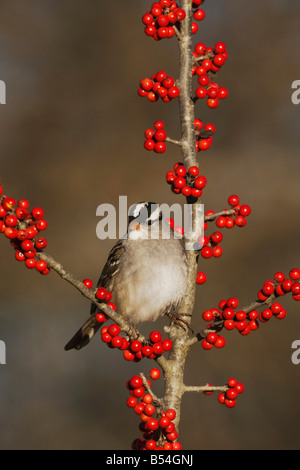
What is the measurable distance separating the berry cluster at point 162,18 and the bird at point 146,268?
1.13 meters

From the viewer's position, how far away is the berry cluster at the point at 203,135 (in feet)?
7.70

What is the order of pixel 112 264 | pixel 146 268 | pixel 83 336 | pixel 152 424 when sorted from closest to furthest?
pixel 152 424 → pixel 146 268 → pixel 112 264 → pixel 83 336

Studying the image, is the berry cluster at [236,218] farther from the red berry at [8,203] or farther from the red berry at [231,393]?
the red berry at [8,203]

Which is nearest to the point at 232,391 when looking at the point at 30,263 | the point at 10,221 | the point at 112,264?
the point at 30,263

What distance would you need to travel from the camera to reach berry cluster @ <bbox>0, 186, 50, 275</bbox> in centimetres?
180

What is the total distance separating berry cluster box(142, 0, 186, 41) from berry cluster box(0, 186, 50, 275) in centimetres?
85

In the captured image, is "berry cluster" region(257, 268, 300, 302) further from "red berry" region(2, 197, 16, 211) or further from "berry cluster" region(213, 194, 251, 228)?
"red berry" region(2, 197, 16, 211)

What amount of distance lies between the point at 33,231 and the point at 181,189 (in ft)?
2.05

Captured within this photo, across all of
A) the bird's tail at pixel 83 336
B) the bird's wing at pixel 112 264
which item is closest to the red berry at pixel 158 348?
the bird's wing at pixel 112 264

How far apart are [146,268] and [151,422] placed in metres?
1.22

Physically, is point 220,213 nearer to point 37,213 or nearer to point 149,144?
point 149,144

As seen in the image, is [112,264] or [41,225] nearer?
[41,225]

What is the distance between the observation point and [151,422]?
209 centimetres

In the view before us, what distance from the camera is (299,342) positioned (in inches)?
190
